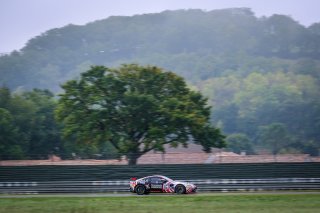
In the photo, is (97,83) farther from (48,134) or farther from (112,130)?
(48,134)

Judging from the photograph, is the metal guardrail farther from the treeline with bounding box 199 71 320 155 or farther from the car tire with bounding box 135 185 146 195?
the treeline with bounding box 199 71 320 155

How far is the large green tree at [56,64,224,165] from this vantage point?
4616 centimetres

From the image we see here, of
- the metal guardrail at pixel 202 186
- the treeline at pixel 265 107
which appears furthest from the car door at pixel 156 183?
the treeline at pixel 265 107

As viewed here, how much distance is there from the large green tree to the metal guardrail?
7.71 m

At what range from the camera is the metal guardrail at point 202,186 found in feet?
119

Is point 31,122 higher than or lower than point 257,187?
higher

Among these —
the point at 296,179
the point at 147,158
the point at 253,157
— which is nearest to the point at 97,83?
the point at 147,158

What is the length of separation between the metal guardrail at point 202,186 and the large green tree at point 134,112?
771 cm

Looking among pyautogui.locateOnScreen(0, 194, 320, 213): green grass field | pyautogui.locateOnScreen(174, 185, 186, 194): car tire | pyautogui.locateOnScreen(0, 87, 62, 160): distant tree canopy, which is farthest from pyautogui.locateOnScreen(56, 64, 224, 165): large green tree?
pyautogui.locateOnScreen(0, 194, 320, 213): green grass field

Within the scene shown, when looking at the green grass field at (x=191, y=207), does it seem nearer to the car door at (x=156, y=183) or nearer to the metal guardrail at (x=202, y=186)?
→ the car door at (x=156, y=183)

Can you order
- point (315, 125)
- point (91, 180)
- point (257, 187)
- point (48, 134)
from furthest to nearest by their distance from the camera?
1. point (315, 125)
2. point (48, 134)
3. point (91, 180)
4. point (257, 187)

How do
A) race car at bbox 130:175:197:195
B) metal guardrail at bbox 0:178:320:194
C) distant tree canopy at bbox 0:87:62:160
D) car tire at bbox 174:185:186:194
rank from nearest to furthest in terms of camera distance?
car tire at bbox 174:185:186:194 < race car at bbox 130:175:197:195 < metal guardrail at bbox 0:178:320:194 < distant tree canopy at bbox 0:87:62:160

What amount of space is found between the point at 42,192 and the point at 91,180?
3.99m

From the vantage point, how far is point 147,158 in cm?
4481
